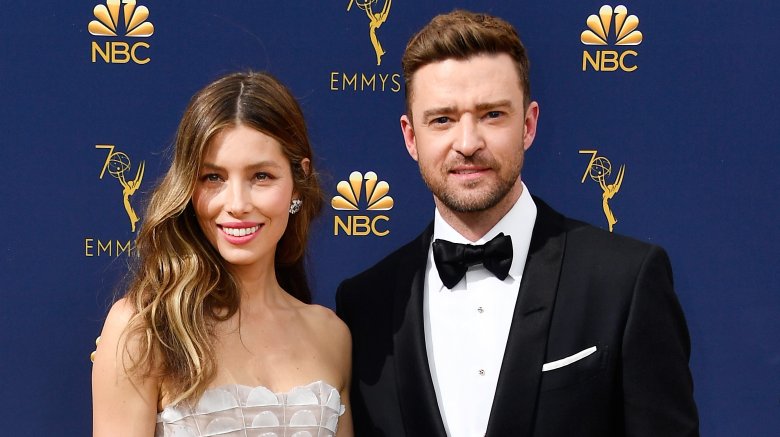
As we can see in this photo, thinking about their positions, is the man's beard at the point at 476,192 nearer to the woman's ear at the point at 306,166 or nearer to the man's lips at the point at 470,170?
the man's lips at the point at 470,170

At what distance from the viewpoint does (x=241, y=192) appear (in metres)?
2.24

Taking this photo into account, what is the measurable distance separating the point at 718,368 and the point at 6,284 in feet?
7.09

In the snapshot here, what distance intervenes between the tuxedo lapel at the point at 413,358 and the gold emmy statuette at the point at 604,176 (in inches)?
32.0

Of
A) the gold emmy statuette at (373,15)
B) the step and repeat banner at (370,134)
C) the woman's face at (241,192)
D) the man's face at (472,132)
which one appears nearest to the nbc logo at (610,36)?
the step and repeat banner at (370,134)

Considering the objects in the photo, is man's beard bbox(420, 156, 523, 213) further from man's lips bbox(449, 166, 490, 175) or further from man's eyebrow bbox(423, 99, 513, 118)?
man's eyebrow bbox(423, 99, 513, 118)

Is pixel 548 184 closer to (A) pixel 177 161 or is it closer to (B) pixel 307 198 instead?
(B) pixel 307 198

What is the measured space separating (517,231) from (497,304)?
189mm

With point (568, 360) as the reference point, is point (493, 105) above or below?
above

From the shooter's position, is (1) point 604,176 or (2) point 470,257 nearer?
(2) point 470,257

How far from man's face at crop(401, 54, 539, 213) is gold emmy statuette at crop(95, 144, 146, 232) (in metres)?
1.05

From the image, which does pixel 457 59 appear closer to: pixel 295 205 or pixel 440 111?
pixel 440 111

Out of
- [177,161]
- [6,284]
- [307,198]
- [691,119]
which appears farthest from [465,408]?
[6,284]

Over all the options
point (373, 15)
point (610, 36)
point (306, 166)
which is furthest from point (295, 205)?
point (610, 36)

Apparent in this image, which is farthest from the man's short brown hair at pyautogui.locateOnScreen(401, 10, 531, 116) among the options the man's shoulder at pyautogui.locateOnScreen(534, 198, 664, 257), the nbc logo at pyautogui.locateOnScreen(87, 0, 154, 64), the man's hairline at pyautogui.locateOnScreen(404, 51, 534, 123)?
the nbc logo at pyautogui.locateOnScreen(87, 0, 154, 64)
